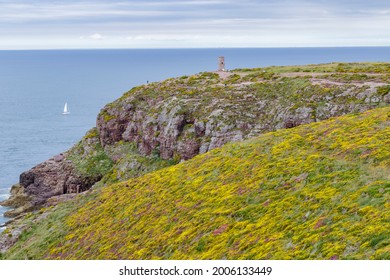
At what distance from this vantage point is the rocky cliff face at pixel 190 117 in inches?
2089

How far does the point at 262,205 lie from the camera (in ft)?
89.5

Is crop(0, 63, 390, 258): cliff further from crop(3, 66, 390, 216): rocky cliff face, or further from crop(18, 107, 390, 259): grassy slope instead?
crop(18, 107, 390, 259): grassy slope

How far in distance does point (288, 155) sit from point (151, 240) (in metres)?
9.45

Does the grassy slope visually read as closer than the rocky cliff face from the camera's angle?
Yes

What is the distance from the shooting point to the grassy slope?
2203 centimetres

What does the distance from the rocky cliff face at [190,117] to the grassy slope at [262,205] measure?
13273mm

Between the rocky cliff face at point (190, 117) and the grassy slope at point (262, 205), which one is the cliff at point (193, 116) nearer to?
the rocky cliff face at point (190, 117)

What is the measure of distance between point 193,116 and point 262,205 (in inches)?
1233

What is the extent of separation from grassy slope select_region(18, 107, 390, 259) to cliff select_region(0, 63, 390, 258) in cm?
1203

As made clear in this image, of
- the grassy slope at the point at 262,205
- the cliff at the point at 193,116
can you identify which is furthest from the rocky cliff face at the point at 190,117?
the grassy slope at the point at 262,205

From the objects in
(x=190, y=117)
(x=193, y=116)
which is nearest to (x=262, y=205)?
(x=193, y=116)

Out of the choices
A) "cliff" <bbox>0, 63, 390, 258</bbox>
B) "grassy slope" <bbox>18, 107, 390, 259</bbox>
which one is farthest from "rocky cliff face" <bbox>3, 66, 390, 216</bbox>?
"grassy slope" <bbox>18, 107, 390, 259</bbox>

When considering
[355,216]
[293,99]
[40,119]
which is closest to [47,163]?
[293,99]

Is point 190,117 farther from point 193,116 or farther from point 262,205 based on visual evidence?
point 262,205
